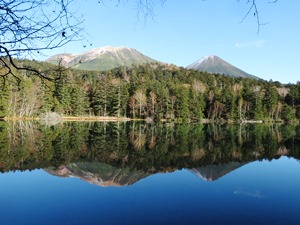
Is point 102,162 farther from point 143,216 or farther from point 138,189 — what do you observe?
point 143,216

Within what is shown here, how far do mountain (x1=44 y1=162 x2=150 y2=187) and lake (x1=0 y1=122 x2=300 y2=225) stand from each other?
4cm

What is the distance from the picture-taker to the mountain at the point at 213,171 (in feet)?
49.0

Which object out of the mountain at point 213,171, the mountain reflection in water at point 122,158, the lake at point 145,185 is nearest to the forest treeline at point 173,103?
the mountain reflection in water at point 122,158

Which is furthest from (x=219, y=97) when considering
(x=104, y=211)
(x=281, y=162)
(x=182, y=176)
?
(x=104, y=211)

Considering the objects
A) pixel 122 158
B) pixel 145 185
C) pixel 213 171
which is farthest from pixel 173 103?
pixel 145 185

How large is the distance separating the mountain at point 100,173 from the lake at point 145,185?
0.14ft

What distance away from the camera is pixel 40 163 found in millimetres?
17344

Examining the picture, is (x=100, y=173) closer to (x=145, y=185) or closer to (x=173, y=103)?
(x=145, y=185)

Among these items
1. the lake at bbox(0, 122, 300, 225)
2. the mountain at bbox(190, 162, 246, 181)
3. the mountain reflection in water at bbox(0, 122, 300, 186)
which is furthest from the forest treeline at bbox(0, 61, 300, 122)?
the mountain at bbox(190, 162, 246, 181)

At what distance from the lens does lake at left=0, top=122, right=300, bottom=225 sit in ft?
30.7

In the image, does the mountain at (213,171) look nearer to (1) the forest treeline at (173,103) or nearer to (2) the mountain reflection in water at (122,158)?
(2) the mountain reflection in water at (122,158)

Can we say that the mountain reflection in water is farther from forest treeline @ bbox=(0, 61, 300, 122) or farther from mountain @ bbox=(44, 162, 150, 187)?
forest treeline @ bbox=(0, 61, 300, 122)

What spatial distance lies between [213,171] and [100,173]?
5.43 meters

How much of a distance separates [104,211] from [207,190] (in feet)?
15.5
